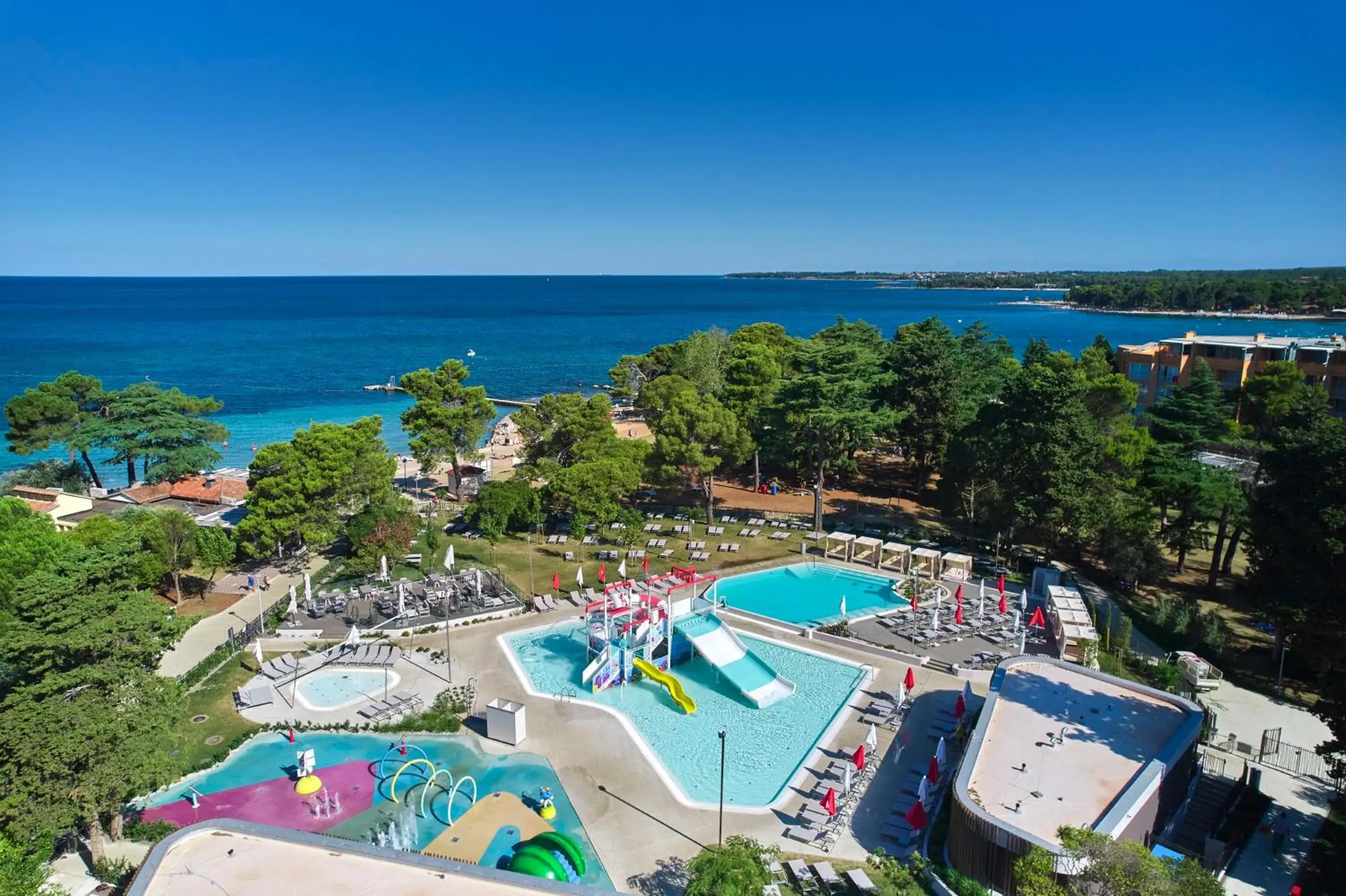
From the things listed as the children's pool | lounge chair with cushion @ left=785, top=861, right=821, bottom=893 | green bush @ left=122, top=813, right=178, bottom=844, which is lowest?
the children's pool

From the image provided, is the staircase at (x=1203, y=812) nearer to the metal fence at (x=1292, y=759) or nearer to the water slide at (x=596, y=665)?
the metal fence at (x=1292, y=759)

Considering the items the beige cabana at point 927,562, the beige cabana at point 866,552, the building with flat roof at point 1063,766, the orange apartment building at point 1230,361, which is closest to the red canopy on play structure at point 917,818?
the building with flat roof at point 1063,766

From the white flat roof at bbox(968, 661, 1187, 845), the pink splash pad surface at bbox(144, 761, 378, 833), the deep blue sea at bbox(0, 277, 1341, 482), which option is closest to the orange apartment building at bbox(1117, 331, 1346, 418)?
the white flat roof at bbox(968, 661, 1187, 845)

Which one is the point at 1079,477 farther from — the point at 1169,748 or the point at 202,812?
the point at 202,812

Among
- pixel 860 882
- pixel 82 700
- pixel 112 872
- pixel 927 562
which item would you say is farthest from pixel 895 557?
pixel 82 700

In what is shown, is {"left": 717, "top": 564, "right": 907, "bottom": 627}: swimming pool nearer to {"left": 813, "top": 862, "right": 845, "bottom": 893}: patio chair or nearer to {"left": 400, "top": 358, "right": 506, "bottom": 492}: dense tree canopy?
{"left": 813, "top": 862, "right": 845, "bottom": 893}: patio chair
